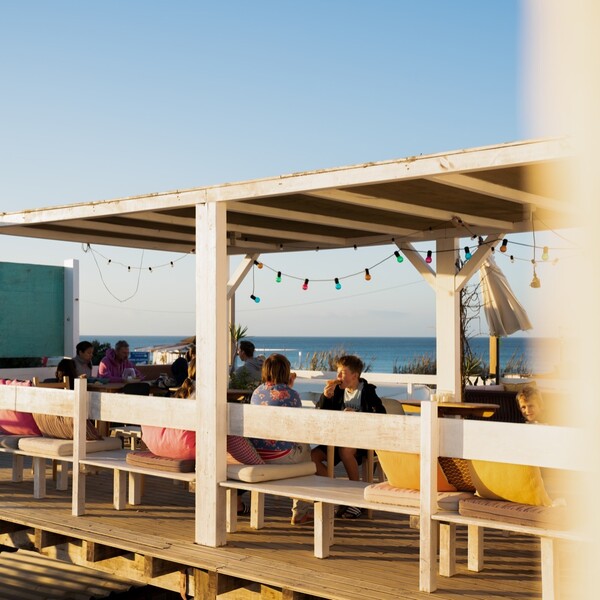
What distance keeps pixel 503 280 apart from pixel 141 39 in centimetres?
559

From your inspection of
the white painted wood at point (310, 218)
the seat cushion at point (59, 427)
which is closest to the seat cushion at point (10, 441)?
the seat cushion at point (59, 427)

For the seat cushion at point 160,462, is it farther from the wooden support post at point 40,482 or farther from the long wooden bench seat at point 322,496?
the wooden support post at point 40,482

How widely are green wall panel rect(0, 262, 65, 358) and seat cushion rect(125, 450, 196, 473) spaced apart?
6.34 meters

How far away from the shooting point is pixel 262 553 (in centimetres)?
498

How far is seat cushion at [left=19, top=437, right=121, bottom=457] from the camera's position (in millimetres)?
6410

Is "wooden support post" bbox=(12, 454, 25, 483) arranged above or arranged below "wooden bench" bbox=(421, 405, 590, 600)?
below

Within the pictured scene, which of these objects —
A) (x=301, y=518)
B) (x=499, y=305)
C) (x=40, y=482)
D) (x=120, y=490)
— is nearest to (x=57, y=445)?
(x=40, y=482)

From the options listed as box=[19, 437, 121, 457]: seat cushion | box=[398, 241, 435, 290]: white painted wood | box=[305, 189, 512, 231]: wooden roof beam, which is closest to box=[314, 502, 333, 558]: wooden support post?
box=[305, 189, 512, 231]: wooden roof beam

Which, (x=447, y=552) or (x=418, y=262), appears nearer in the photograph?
(x=447, y=552)

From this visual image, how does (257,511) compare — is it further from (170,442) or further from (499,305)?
(499,305)

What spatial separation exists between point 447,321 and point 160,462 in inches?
136

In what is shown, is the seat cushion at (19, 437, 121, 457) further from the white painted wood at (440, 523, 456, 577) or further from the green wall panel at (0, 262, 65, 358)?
the green wall panel at (0, 262, 65, 358)

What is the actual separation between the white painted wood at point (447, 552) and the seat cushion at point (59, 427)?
2.98 meters

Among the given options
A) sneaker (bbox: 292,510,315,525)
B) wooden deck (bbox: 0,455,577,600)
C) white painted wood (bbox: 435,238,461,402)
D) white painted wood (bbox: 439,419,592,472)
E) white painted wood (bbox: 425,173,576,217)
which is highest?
white painted wood (bbox: 425,173,576,217)
